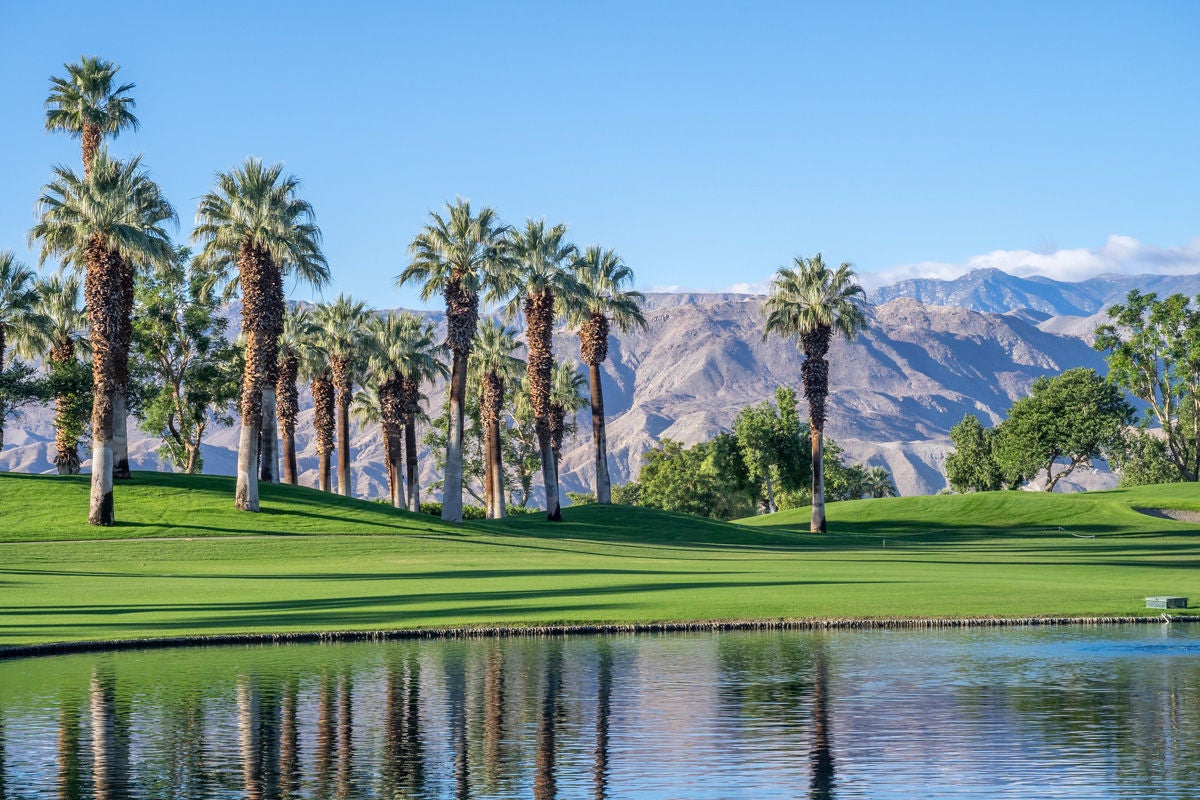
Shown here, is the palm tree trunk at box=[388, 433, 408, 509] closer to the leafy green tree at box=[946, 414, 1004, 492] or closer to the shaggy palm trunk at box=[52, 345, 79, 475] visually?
the shaggy palm trunk at box=[52, 345, 79, 475]

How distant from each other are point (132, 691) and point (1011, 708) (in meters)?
16.5

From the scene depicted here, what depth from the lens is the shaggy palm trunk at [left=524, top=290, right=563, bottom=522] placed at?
275 ft

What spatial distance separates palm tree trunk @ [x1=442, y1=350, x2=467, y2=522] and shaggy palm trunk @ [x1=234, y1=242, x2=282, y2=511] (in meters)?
10.7

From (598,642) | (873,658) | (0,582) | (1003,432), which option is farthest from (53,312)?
(1003,432)

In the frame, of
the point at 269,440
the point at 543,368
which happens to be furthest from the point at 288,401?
the point at 543,368

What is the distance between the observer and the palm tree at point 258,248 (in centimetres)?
6962

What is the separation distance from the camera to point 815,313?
295ft

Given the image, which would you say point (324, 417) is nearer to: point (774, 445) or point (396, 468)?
point (396, 468)

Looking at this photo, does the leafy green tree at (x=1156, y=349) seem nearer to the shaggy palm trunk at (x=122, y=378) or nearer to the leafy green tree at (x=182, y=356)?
the leafy green tree at (x=182, y=356)

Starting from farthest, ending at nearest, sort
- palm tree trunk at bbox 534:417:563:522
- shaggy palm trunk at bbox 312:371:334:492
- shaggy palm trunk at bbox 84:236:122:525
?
shaggy palm trunk at bbox 312:371:334:492, palm tree trunk at bbox 534:417:563:522, shaggy palm trunk at bbox 84:236:122:525

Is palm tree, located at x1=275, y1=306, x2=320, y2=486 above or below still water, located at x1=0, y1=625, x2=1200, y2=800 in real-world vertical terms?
above

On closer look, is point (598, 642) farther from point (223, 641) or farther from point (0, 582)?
point (0, 582)

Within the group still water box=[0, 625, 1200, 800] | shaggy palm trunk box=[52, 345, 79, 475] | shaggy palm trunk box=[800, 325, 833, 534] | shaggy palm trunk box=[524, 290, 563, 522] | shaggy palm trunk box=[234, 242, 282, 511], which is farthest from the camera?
shaggy palm trunk box=[800, 325, 833, 534]

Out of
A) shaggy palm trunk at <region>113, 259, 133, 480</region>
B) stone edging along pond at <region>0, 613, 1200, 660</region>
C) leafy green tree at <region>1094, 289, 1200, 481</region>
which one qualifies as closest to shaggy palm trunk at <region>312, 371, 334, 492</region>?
shaggy palm trunk at <region>113, 259, 133, 480</region>
